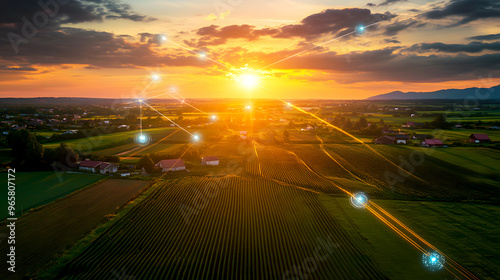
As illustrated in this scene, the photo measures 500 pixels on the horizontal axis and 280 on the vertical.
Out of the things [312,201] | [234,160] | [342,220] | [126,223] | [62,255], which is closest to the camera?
[62,255]

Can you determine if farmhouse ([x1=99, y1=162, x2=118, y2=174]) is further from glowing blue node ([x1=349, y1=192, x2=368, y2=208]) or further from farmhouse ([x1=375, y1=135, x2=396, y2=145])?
farmhouse ([x1=375, y1=135, x2=396, y2=145])

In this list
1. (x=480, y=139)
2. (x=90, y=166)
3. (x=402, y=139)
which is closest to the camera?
(x=90, y=166)

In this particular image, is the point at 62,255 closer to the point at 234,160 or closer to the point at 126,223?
the point at 126,223

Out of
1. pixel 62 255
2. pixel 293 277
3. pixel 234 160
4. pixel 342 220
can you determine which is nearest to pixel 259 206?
pixel 342 220

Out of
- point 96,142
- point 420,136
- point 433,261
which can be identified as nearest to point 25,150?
point 96,142

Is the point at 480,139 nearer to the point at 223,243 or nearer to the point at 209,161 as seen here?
the point at 209,161

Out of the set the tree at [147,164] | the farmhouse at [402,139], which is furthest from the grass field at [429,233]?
the farmhouse at [402,139]

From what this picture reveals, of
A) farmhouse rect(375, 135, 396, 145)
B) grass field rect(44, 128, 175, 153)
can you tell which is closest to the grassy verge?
grass field rect(44, 128, 175, 153)
